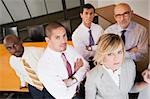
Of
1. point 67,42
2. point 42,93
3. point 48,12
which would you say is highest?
point 48,12

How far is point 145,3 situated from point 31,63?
0.56 m

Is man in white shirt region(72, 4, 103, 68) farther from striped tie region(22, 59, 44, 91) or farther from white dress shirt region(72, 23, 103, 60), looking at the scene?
striped tie region(22, 59, 44, 91)

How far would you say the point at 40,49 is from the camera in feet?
4.16

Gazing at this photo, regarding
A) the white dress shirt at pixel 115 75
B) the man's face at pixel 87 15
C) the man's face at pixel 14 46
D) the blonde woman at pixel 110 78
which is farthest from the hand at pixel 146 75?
the man's face at pixel 14 46

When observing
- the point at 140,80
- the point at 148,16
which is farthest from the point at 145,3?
the point at 140,80

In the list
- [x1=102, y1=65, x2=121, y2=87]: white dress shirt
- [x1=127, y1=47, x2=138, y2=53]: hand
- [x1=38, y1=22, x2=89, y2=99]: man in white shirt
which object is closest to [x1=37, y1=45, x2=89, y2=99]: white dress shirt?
[x1=38, y1=22, x2=89, y2=99]: man in white shirt

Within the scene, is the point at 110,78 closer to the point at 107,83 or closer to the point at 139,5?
A: the point at 107,83

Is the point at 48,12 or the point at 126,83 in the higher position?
the point at 48,12

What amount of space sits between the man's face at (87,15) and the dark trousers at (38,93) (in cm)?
36

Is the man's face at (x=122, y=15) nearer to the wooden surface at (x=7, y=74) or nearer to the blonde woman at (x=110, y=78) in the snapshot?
the blonde woman at (x=110, y=78)

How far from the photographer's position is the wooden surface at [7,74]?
4.20 ft

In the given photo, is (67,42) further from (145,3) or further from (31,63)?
(145,3)

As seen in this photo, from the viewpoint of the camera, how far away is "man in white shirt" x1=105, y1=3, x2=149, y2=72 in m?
1.26

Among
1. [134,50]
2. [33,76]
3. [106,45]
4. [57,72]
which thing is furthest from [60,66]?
[134,50]
